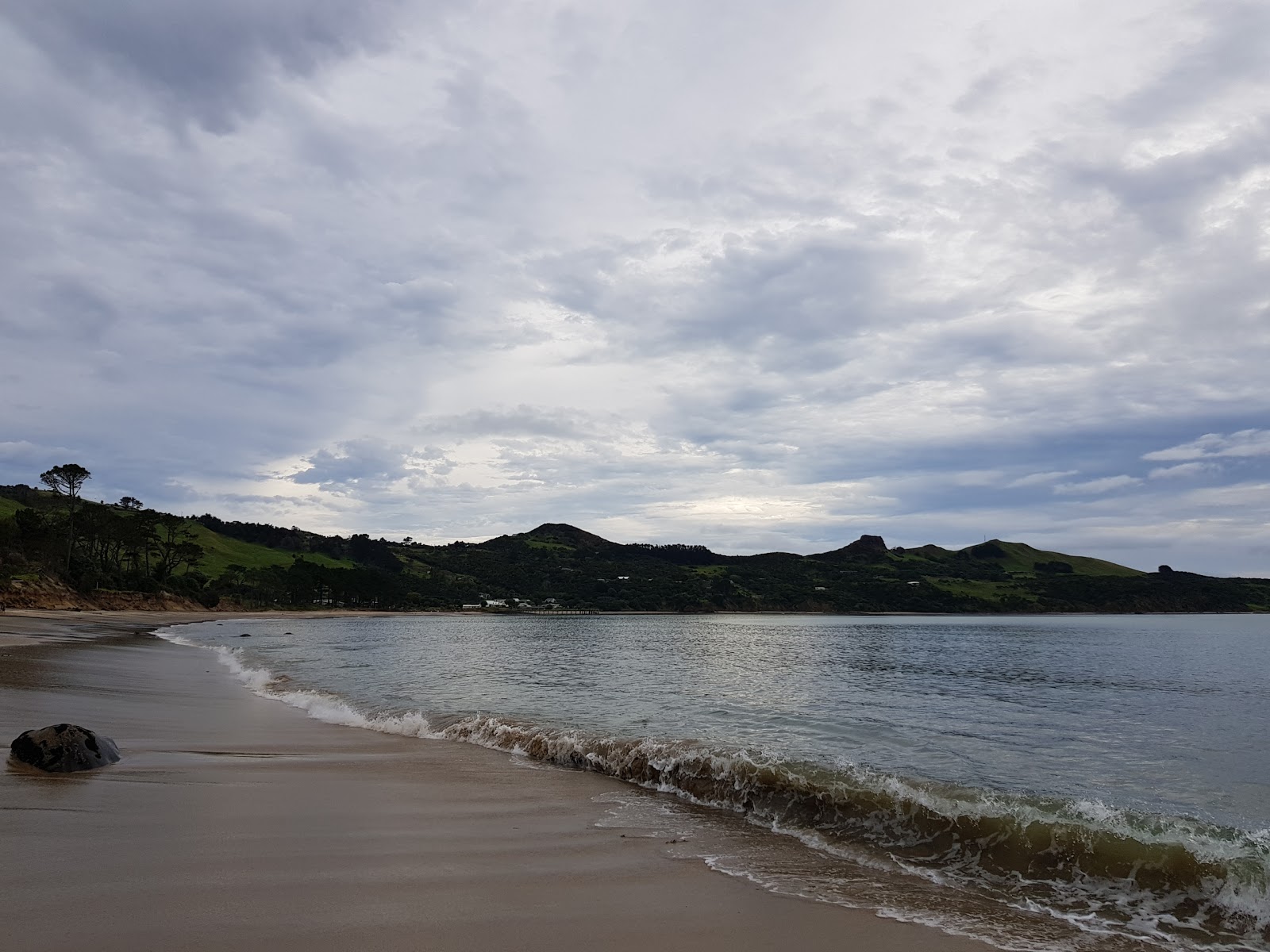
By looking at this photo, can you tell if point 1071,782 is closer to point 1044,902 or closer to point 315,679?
point 1044,902

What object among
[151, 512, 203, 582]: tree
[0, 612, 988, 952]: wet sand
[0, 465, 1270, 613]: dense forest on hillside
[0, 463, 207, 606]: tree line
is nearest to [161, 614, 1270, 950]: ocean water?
[0, 612, 988, 952]: wet sand

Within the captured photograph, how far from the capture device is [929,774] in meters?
11.2

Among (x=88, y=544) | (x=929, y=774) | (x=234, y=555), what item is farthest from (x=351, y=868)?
(x=234, y=555)

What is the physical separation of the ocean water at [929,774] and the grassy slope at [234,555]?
4714 inches

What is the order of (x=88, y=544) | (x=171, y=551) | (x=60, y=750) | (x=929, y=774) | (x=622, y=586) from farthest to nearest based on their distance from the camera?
(x=622, y=586) < (x=171, y=551) < (x=88, y=544) < (x=929, y=774) < (x=60, y=750)

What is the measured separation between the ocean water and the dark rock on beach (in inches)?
241

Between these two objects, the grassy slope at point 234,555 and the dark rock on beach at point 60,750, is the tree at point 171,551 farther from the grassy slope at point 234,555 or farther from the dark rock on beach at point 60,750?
the dark rock on beach at point 60,750

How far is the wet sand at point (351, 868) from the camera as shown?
4.78m

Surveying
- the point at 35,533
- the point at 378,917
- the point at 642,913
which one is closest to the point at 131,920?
the point at 378,917

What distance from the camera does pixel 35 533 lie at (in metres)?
71.1

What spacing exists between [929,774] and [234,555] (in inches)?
6343

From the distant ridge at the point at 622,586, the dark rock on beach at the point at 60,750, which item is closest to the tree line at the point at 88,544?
the distant ridge at the point at 622,586

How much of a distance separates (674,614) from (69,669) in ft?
486

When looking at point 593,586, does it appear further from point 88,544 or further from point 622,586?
point 88,544
